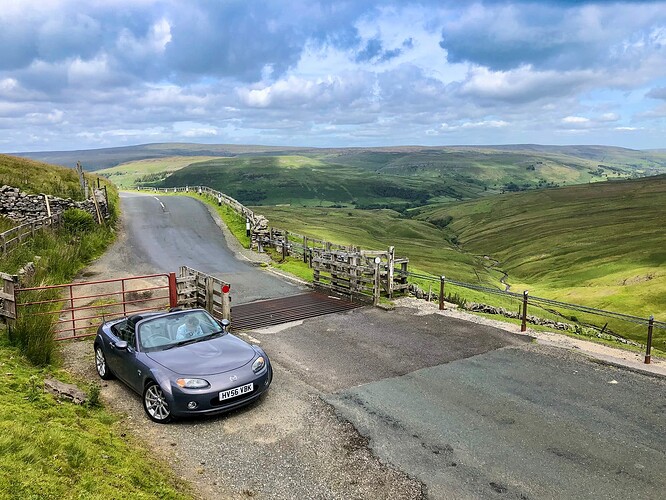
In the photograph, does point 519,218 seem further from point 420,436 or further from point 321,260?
point 420,436

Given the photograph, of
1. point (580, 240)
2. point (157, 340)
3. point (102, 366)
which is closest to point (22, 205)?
point (102, 366)

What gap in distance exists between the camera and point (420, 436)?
8414mm

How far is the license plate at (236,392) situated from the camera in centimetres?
881

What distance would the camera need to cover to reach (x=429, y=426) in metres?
8.74

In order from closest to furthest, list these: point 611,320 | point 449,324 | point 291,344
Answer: point 291,344 < point 449,324 < point 611,320

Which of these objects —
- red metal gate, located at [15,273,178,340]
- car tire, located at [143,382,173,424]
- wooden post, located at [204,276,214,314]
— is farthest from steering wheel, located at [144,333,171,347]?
wooden post, located at [204,276,214,314]

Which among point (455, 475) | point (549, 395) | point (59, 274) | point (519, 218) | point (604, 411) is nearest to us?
point (455, 475)

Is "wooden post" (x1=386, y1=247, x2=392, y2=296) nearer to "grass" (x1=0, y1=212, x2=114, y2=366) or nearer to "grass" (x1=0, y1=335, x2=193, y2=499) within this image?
"grass" (x1=0, y1=212, x2=114, y2=366)

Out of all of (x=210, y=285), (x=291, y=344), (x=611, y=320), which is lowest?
(x=611, y=320)

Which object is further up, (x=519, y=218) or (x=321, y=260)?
(x=321, y=260)

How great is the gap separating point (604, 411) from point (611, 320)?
40.1m

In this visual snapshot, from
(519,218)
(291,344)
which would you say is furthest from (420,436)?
(519,218)

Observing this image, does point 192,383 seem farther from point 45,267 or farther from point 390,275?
point 45,267

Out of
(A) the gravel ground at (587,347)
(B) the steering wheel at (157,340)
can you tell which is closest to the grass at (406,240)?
(A) the gravel ground at (587,347)
